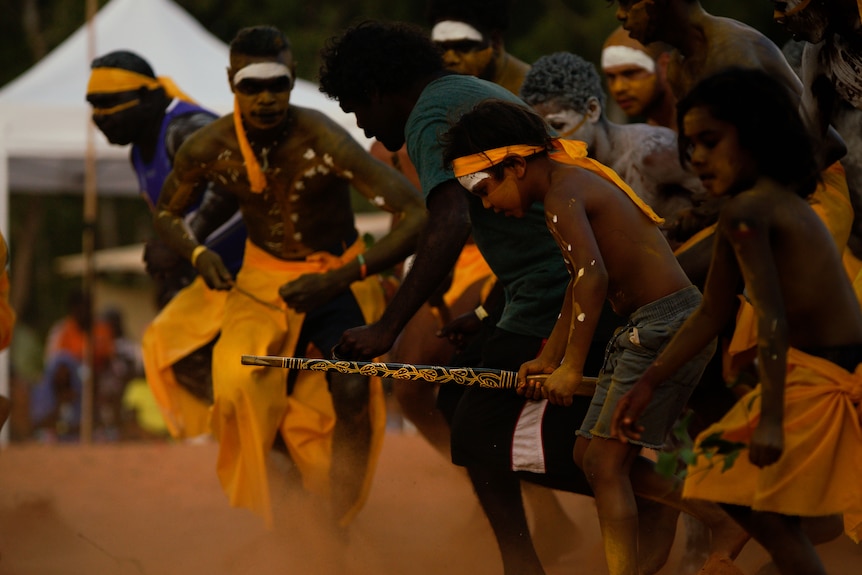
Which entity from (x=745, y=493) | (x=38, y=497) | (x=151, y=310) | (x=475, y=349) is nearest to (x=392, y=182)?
(x=475, y=349)

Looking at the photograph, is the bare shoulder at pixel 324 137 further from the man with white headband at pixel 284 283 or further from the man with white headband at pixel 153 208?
the man with white headband at pixel 153 208

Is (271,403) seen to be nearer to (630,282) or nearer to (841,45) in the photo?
(630,282)

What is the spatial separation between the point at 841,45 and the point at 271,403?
283 centimetres

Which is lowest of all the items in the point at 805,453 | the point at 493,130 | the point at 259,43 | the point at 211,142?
the point at 211,142

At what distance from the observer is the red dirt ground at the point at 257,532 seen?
19.3 feet

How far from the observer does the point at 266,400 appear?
20.0 feet

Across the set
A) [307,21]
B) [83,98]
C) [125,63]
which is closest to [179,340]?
[125,63]

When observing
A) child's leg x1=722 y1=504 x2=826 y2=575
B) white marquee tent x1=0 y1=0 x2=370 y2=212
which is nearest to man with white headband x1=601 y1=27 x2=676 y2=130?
child's leg x1=722 y1=504 x2=826 y2=575

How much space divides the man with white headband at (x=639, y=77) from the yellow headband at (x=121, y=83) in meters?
2.48

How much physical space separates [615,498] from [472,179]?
1.05 metres

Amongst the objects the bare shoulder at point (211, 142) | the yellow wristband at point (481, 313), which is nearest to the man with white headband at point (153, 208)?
the bare shoulder at point (211, 142)

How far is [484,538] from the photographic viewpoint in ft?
20.9

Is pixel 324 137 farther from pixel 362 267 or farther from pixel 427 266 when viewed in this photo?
pixel 427 266

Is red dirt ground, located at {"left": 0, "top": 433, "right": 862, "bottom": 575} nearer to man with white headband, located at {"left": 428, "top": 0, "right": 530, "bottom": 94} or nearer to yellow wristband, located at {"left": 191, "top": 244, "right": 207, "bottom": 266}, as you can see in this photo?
yellow wristband, located at {"left": 191, "top": 244, "right": 207, "bottom": 266}
